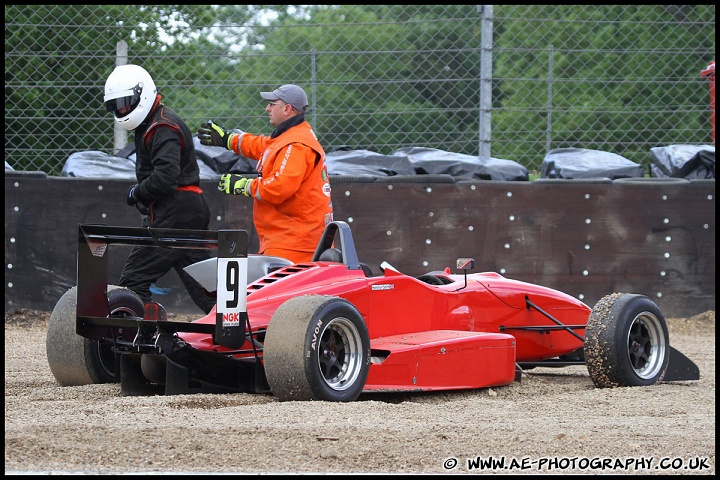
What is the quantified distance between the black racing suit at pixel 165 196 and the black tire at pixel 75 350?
0.65 m

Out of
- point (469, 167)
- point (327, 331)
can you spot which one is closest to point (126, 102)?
point (327, 331)

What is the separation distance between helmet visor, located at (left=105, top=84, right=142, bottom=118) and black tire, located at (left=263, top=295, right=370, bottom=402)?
211cm

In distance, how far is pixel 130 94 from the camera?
7.15 m

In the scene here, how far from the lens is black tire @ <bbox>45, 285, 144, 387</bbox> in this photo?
251 inches

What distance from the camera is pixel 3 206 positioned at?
9.88m

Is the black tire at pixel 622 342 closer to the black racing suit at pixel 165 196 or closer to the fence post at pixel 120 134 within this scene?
the black racing suit at pixel 165 196

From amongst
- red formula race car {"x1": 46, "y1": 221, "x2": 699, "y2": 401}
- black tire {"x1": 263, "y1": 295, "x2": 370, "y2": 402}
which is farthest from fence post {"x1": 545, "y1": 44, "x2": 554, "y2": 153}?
black tire {"x1": 263, "y1": 295, "x2": 370, "y2": 402}

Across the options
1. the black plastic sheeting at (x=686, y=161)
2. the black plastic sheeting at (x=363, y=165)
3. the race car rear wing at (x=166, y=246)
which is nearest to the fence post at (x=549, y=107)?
the black plastic sheeting at (x=363, y=165)

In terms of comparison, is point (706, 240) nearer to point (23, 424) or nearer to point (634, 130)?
point (634, 130)

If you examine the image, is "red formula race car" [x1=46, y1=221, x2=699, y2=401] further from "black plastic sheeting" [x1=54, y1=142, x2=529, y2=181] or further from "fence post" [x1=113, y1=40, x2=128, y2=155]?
"fence post" [x1=113, y1=40, x2=128, y2=155]

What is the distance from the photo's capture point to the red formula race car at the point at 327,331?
567 centimetres

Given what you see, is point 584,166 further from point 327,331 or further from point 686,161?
point 327,331

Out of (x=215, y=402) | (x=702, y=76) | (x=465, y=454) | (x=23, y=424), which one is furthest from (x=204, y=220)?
(x=702, y=76)

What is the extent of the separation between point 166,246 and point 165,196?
4.49 feet
